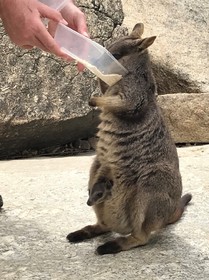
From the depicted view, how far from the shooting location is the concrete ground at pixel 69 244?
2689 mm

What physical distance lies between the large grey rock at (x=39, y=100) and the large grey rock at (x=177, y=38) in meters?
1.10

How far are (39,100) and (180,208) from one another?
88.7 inches

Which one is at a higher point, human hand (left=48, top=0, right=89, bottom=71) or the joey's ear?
human hand (left=48, top=0, right=89, bottom=71)

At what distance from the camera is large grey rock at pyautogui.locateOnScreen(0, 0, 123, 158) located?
514cm

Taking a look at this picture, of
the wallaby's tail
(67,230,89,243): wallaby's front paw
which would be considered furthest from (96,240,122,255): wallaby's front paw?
the wallaby's tail

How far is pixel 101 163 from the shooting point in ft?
9.87

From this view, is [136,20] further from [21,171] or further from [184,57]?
[21,171]

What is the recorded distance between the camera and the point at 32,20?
2391 millimetres

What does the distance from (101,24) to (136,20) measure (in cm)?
114

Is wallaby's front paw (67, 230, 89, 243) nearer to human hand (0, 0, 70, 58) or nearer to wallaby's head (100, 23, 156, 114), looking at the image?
wallaby's head (100, 23, 156, 114)

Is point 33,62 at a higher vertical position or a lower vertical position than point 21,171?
higher

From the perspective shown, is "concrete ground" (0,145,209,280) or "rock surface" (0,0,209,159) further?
"rock surface" (0,0,209,159)

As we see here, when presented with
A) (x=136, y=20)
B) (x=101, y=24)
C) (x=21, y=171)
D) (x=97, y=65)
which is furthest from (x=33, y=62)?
(x=97, y=65)

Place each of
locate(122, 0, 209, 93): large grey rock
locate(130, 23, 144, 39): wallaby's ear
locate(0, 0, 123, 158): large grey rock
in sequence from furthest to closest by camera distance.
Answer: locate(122, 0, 209, 93): large grey rock → locate(0, 0, 123, 158): large grey rock → locate(130, 23, 144, 39): wallaby's ear
